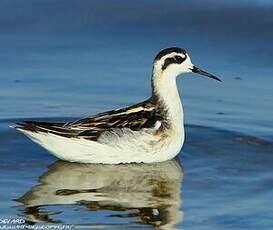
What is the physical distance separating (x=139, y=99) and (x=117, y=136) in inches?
90.9

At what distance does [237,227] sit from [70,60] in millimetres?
6428

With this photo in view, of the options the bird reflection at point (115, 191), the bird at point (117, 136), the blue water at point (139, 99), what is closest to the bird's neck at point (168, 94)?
the bird at point (117, 136)

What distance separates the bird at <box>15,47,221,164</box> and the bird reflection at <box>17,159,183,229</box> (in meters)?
0.14

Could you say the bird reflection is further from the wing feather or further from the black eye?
the black eye

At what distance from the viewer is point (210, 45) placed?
18734 mm

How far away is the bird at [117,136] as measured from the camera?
14.1m

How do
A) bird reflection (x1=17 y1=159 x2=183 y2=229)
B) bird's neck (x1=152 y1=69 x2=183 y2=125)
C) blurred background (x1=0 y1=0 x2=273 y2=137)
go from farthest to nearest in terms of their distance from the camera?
blurred background (x1=0 y1=0 x2=273 y2=137)
bird's neck (x1=152 y1=69 x2=183 y2=125)
bird reflection (x1=17 y1=159 x2=183 y2=229)

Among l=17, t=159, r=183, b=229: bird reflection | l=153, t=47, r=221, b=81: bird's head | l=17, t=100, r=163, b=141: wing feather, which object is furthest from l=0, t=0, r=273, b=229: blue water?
l=153, t=47, r=221, b=81: bird's head

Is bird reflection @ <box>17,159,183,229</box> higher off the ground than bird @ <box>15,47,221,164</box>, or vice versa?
bird @ <box>15,47,221,164</box>

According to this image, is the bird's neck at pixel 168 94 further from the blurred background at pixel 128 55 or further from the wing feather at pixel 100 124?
the blurred background at pixel 128 55

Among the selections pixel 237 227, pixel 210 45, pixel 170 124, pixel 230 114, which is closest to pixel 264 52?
pixel 210 45

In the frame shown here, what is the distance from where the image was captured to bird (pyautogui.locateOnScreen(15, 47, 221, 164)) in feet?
46.2

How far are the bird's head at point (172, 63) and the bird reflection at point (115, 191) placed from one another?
1.18 m

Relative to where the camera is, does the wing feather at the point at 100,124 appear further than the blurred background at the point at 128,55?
No
